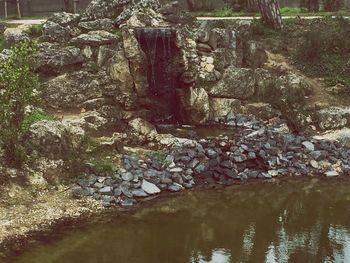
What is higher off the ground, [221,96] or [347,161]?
[221,96]

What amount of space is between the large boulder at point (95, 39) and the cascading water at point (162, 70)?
5.12 ft

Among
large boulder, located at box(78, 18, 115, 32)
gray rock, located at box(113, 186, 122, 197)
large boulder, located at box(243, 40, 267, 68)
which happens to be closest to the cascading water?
large boulder, located at box(78, 18, 115, 32)

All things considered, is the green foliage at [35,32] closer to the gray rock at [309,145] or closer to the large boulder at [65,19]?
the large boulder at [65,19]

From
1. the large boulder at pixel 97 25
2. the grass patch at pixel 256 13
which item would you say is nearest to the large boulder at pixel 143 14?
the large boulder at pixel 97 25

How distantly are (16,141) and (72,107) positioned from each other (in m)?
6.10

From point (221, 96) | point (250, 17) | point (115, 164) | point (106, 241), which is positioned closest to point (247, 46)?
point (221, 96)

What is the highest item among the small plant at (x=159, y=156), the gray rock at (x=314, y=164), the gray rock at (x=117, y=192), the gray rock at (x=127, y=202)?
the small plant at (x=159, y=156)

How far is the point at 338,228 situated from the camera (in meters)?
16.2

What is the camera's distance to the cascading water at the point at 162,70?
25.7 meters

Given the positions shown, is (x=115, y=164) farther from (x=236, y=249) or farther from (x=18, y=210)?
(x=236, y=249)

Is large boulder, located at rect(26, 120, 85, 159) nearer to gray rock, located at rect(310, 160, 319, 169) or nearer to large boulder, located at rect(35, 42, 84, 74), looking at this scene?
large boulder, located at rect(35, 42, 84, 74)

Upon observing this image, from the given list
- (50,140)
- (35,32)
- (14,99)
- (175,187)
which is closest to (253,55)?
(175,187)

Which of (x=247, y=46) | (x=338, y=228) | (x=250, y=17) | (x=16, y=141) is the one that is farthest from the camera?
(x=250, y=17)

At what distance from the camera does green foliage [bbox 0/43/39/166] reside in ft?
57.6
